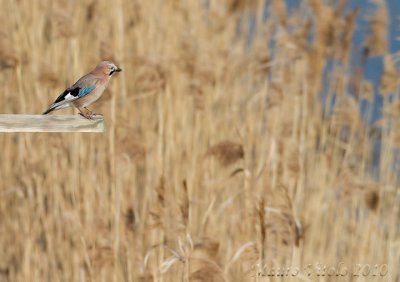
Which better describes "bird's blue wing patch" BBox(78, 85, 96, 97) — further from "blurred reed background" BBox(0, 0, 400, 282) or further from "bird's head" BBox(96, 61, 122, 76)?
"blurred reed background" BBox(0, 0, 400, 282)

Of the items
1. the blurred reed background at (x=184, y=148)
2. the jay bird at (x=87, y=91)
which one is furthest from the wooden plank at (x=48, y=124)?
the blurred reed background at (x=184, y=148)

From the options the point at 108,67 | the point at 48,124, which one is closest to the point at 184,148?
the point at 108,67

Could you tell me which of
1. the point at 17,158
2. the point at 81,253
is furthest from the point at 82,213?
the point at 17,158

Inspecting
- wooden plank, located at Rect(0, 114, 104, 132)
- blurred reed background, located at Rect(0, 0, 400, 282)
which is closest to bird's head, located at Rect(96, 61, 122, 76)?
wooden plank, located at Rect(0, 114, 104, 132)

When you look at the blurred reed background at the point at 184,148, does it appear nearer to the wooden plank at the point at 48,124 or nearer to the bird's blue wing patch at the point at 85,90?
the bird's blue wing patch at the point at 85,90

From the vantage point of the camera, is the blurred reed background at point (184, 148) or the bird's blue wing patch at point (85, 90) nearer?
the bird's blue wing patch at point (85, 90)

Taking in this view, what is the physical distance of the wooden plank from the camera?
233 cm

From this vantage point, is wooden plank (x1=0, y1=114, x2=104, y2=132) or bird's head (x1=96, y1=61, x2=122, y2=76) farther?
bird's head (x1=96, y1=61, x2=122, y2=76)

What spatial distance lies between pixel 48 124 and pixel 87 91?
355 millimetres

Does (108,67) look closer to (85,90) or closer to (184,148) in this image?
(85,90)

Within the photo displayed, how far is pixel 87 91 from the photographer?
8.79ft

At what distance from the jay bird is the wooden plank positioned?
0.22 m

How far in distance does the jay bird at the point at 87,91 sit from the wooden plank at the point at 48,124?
22 cm

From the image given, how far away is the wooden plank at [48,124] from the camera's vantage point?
2.33 metres
